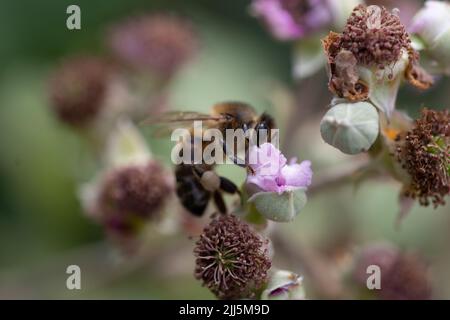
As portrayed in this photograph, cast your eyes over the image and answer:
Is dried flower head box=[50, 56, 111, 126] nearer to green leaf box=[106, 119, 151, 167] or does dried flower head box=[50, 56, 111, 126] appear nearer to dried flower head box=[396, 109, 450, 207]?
green leaf box=[106, 119, 151, 167]

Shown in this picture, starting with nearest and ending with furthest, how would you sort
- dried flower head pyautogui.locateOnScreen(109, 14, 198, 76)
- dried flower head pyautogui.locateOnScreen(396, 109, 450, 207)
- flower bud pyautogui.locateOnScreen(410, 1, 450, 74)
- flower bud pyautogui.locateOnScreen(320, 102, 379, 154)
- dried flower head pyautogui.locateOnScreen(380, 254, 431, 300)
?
flower bud pyautogui.locateOnScreen(320, 102, 379, 154), dried flower head pyautogui.locateOnScreen(396, 109, 450, 207), flower bud pyautogui.locateOnScreen(410, 1, 450, 74), dried flower head pyautogui.locateOnScreen(380, 254, 431, 300), dried flower head pyautogui.locateOnScreen(109, 14, 198, 76)

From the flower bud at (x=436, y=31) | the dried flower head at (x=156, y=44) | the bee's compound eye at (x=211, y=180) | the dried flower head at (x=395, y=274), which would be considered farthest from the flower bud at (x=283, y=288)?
the dried flower head at (x=156, y=44)

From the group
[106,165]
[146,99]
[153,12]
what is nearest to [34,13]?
[153,12]

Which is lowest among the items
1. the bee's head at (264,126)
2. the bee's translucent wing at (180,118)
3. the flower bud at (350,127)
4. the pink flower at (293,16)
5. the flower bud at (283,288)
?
the flower bud at (283,288)

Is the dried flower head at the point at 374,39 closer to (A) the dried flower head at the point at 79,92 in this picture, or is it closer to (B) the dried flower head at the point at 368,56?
(B) the dried flower head at the point at 368,56

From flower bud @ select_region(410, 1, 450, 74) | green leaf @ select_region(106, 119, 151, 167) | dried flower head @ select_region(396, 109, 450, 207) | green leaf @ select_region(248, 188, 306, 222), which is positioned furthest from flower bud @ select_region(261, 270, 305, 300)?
green leaf @ select_region(106, 119, 151, 167)

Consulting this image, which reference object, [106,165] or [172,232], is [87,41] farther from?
[172,232]

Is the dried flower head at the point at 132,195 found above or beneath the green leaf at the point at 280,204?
above
